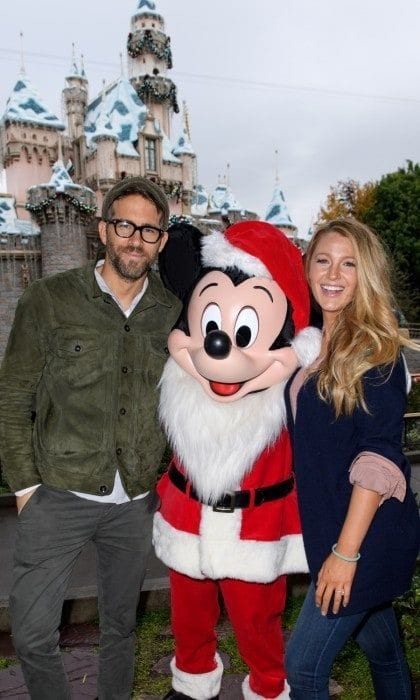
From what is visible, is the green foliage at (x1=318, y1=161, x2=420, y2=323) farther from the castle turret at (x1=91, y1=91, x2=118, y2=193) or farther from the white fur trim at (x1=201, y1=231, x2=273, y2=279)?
the white fur trim at (x1=201, y1=231, x2=273, y2=279)

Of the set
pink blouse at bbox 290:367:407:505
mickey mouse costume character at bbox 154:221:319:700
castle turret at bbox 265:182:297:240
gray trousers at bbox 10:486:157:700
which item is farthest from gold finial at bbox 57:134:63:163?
pink blouse at bbox 290:367:407:505

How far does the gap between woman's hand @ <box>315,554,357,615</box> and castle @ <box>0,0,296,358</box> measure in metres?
19.5

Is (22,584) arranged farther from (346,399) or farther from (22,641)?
(346,399)

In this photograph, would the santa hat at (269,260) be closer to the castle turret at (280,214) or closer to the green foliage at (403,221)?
the castle turret at (280,214)

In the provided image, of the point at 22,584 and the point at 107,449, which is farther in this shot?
the point at 107,449

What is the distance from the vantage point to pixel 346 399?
1917 mm

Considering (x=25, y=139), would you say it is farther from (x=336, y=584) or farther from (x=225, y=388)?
(x=336, y=584)

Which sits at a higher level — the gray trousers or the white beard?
the white beard

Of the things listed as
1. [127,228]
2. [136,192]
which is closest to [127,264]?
[127,228]

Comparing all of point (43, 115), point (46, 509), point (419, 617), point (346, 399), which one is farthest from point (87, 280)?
point (43, 115)

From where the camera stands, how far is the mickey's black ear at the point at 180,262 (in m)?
2.68

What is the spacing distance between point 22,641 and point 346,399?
159 cm

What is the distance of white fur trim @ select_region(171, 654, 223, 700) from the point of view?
8.55 feet

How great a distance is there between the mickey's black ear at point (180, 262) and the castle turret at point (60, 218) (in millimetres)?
18292
